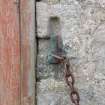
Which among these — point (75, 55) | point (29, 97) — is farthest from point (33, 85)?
point (75, 55)

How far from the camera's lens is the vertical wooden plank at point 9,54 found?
2.15 m

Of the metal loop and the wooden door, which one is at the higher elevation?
the wooden door

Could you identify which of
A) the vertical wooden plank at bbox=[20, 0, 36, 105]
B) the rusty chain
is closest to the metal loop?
the rusty chain

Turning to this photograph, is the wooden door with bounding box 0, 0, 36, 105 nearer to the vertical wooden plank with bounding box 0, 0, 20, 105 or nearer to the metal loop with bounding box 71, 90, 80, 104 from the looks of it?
the vertical wooden plank with bounding box 0, 0, 20, 105

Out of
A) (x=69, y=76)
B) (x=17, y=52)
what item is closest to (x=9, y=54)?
(x=17, y=52)

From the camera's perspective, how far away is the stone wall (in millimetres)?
2129

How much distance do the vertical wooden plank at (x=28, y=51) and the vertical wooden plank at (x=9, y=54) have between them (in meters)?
0.03

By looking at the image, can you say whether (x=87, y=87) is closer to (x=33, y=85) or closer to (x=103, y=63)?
(x=103, y=63)

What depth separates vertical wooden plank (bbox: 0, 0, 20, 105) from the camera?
2.15m

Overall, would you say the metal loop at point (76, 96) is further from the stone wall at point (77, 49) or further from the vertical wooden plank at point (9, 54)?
the vertical wooden plank at point (9, 54)

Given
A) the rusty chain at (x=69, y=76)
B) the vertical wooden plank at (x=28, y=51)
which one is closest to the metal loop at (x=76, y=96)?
the rusty chain at (x=69, y=76)

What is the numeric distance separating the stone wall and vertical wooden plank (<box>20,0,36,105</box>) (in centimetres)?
3

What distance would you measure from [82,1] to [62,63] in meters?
0.33

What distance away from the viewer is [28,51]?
2.15m
